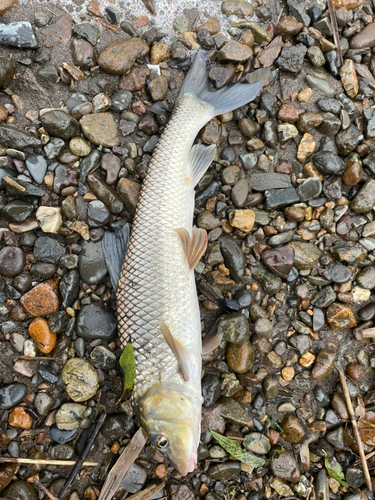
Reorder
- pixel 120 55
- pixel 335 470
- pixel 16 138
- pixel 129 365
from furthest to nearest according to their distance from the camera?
pixel 120 55
pixel 335 470
pixel 16 138
pixel 129 365

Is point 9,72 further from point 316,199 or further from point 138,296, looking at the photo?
point 316,199

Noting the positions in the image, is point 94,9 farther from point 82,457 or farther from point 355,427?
point 355,427

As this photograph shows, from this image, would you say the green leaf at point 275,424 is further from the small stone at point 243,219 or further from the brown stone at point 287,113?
the brown stone at point 287,113

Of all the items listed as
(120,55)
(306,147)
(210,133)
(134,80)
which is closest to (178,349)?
(210,133)

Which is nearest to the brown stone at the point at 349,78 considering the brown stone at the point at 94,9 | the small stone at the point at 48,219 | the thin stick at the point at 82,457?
the brown stone at the point at 94,9

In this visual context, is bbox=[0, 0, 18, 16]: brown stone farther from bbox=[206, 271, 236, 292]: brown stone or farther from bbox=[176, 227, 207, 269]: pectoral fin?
bbox=[206, 271, 236, 292]: brown stone

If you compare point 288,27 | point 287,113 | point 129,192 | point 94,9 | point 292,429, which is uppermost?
point 94,9
